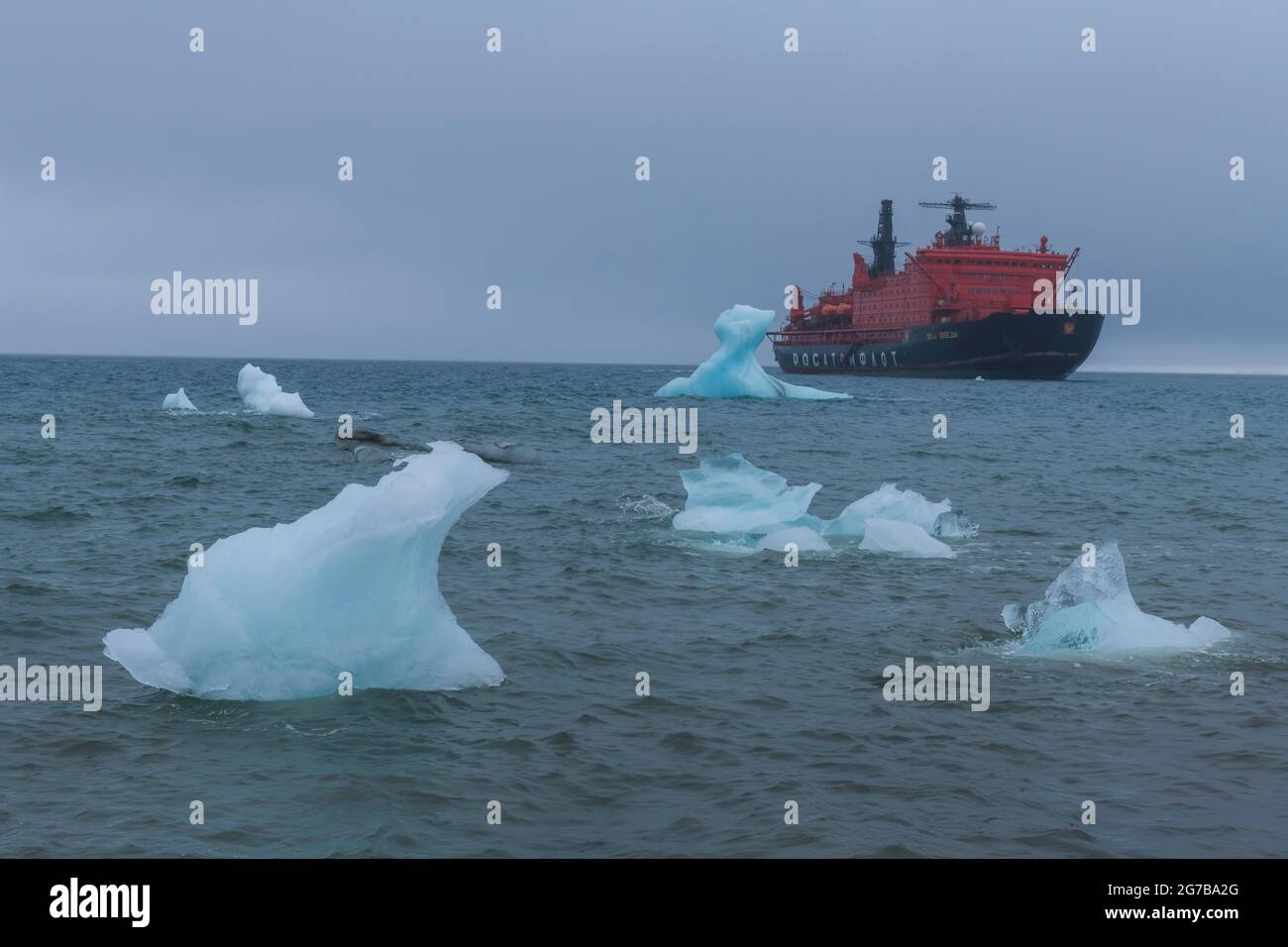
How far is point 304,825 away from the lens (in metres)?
6.30

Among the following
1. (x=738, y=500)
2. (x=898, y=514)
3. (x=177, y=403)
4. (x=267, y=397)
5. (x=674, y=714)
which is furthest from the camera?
(x=177, y=403)

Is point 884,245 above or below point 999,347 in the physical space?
above

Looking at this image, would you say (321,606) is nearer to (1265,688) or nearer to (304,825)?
(304,825)

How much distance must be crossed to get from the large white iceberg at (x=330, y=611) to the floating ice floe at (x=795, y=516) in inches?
263

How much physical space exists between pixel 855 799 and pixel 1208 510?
50.4 feet

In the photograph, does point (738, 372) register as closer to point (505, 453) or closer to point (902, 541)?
point (505, 453)

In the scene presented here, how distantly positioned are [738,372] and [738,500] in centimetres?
3427

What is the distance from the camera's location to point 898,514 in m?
16.4

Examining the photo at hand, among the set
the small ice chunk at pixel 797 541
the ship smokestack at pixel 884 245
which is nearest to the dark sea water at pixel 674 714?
the small ice chunk at pixel 797 541

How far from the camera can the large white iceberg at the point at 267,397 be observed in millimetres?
→ 38969

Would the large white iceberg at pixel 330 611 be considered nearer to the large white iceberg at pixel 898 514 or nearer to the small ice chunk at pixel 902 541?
the small ice chunk at pixel 902 541

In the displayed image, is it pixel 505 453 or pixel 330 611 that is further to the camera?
pixel 505 453

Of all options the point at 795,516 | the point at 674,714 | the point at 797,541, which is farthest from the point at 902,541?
the point at 674,714

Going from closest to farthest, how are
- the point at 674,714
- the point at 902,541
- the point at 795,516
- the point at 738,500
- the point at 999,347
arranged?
the point at 674,714 → the point at 902,541 → the point at 795,516 → the point at 738,500 → the point at 999,347
